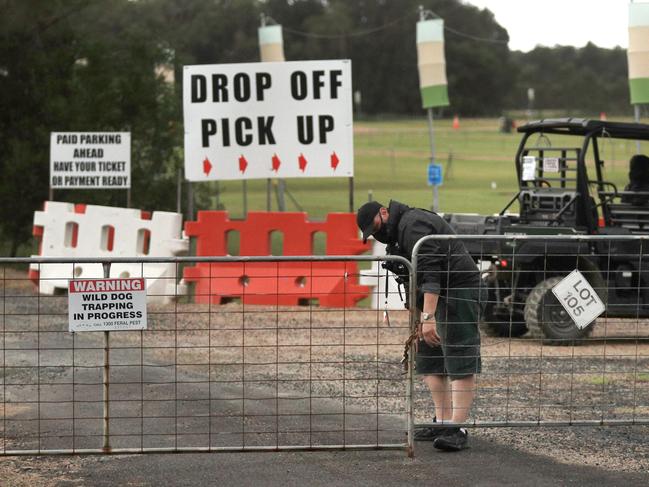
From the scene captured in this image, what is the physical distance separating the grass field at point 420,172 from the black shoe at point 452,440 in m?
15.4

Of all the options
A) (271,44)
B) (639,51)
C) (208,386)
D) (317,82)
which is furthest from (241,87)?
(208,386)

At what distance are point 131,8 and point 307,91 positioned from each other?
30.4 ft

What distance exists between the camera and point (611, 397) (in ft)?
31.8

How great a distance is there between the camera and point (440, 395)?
7.98m

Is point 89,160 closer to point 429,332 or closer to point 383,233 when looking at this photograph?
A: point 383,233

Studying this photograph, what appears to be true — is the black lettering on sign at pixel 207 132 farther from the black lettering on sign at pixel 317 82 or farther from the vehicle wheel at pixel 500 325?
the vehicle wheel at pixel 500 325

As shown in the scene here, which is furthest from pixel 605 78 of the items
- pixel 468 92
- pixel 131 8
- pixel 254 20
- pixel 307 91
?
pixel 307 91

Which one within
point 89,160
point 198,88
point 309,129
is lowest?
point 89,160

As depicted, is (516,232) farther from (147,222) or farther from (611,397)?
(147,222)

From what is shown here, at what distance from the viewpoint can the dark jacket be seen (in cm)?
753

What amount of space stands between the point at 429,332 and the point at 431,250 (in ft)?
1.65

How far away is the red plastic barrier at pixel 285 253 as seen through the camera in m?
15.3

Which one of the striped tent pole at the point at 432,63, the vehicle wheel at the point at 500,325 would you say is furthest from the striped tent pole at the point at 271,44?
the vehicle wheel at the point at 500,325

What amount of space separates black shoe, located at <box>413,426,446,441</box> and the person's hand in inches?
26.7
